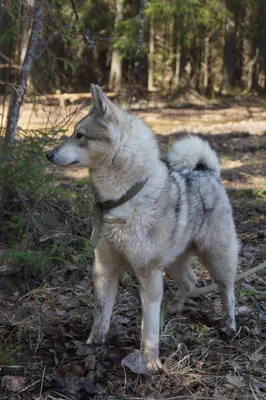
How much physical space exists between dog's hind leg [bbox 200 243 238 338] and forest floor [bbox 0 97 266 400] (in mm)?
115

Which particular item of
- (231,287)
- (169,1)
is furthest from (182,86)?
(231,287)

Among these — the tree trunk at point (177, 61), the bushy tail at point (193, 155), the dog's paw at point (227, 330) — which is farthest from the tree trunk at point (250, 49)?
the dog's paw at point (227, 330)

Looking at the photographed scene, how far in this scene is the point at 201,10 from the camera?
1283 cm

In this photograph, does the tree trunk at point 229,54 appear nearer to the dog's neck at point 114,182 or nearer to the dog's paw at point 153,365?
the dog's neck at point 114,182

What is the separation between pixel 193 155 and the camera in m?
4.44

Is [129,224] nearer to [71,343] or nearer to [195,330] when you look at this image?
[71,343]

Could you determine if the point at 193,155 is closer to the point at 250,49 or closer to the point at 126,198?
the point at 126,198

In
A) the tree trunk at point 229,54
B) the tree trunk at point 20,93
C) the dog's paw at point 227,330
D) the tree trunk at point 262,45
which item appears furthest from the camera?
the tree trunk at point 262,45

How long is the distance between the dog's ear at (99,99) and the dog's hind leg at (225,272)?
150 cm

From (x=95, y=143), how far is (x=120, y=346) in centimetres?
147

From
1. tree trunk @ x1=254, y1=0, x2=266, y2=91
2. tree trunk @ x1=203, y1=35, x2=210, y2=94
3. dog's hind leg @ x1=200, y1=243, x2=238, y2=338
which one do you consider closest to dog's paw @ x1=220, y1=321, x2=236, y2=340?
dog's hind leg @ x1=200, y1=243, x2=238, y2=338

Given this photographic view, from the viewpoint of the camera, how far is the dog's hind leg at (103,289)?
145 inches

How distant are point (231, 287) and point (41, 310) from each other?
1.56 m

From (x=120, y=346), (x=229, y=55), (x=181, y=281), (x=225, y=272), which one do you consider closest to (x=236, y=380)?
(x=120, y=346)
